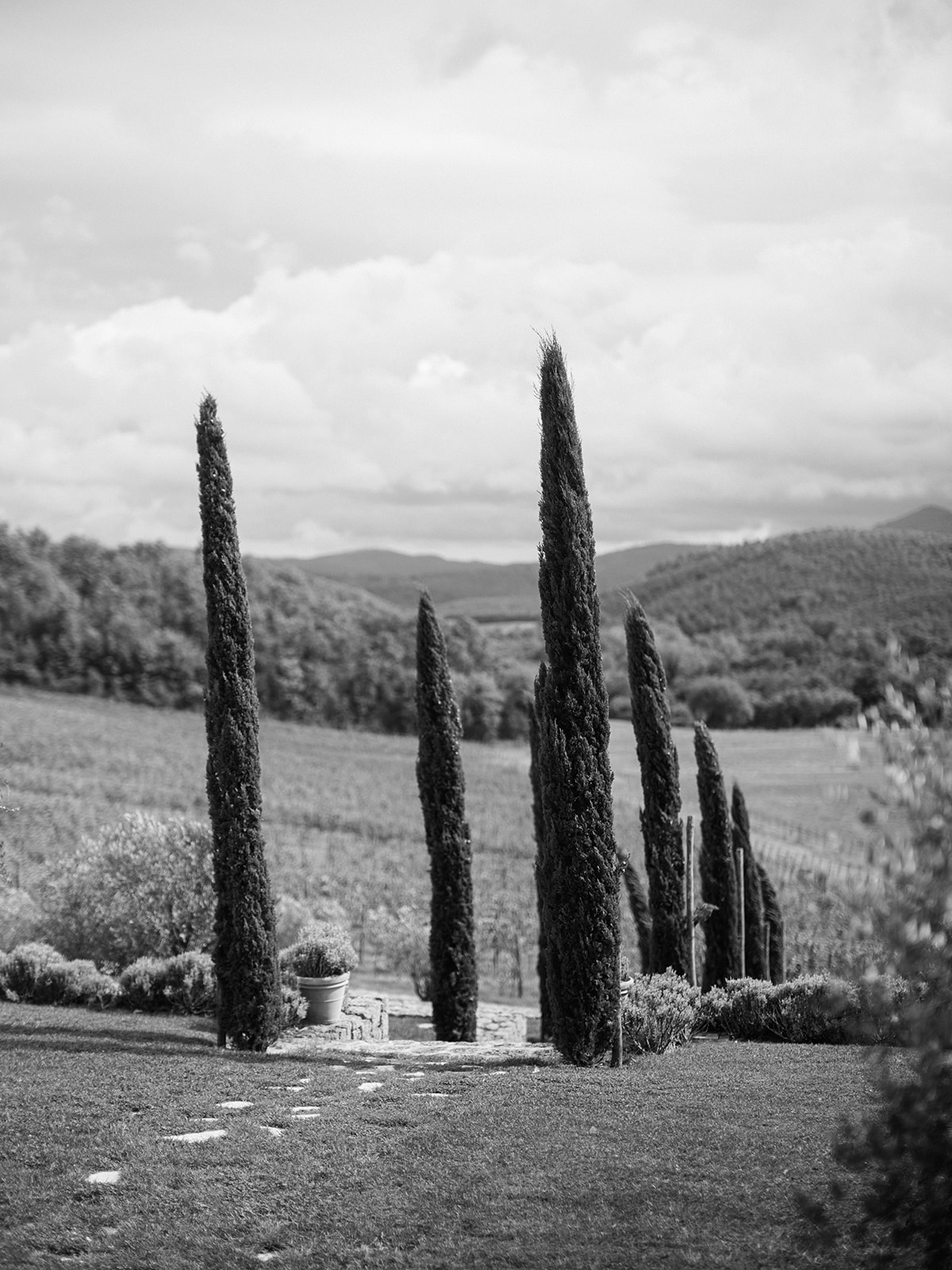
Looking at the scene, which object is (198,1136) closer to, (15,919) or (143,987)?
(143,987)

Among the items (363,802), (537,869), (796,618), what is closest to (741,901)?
(537,869)

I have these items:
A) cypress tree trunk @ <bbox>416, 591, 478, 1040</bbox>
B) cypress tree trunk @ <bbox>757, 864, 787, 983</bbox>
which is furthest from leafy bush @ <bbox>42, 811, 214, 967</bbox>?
cypress tree trunk @ <bbox>757, 864, 787, 983</bbox>

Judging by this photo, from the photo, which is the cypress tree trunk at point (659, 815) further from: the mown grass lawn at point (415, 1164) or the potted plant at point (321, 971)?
the mown grass lawn at point (415, 1164)

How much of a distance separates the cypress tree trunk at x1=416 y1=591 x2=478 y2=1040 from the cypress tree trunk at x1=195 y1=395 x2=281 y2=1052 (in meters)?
3.61

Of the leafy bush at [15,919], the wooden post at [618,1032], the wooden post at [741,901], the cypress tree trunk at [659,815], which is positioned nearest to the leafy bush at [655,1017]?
the wooden post at [618,1032]

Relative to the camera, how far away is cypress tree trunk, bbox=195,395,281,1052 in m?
14.7

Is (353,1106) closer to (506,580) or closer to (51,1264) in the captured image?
(51,1264)

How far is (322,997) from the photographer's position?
17844 millimetres

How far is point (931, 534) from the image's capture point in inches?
4397

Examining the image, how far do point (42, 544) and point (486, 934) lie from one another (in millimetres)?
70155

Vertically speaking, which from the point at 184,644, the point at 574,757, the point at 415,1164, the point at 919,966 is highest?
the point at 184,644

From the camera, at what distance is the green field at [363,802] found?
33.9 meters

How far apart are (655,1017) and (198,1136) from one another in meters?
6.28

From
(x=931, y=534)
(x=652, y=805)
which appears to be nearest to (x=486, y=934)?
(x=652, y=805)
